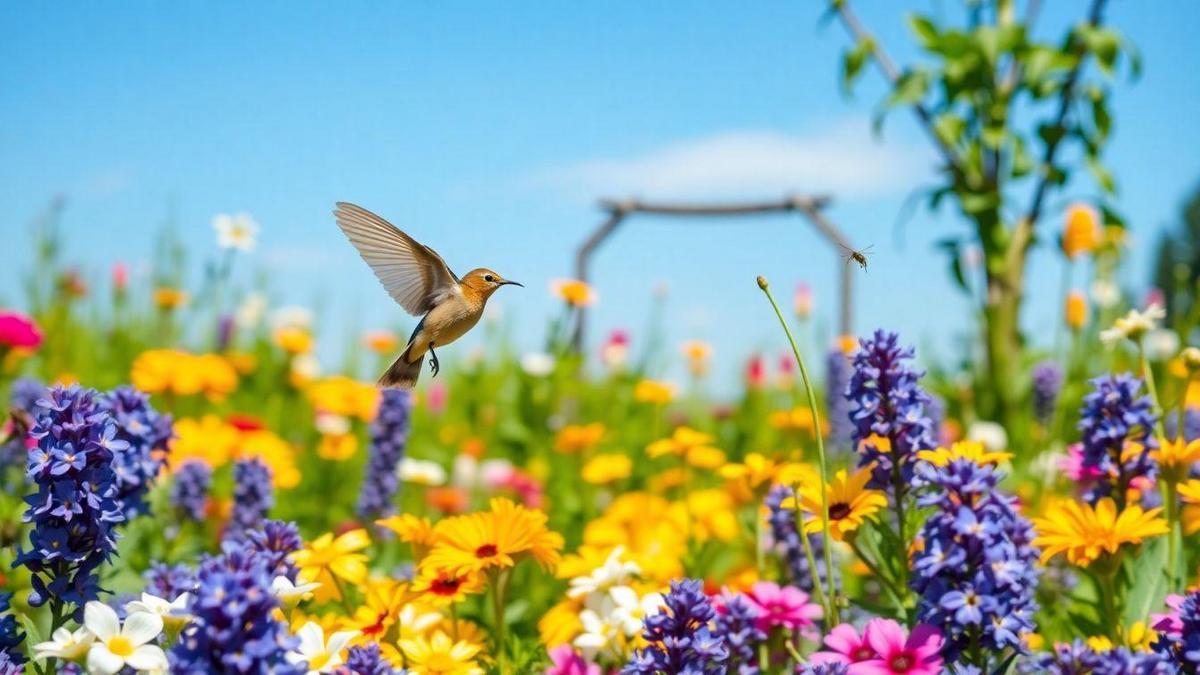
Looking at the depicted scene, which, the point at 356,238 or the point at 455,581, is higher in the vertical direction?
the point at 356,238

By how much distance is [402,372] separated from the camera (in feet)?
4.55

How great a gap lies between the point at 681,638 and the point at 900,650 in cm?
27

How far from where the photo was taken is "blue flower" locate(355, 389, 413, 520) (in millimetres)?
2891

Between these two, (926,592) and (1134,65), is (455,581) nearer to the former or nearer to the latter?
(926,592)

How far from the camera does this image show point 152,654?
4.14 ft

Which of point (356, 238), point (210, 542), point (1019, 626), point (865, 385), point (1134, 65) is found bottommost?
point (210, 542)

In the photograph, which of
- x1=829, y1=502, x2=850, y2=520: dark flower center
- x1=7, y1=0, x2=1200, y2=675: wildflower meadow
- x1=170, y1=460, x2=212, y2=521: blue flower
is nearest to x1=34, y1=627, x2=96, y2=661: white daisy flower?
x1=7, y1=0, x2=1200, y2=675: wildflower meadow

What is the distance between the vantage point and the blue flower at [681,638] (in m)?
1.37

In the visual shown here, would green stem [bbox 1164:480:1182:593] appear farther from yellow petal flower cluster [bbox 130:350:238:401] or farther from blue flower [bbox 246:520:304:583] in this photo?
yellow petal flower cluster [bbox 130:350:238:401]

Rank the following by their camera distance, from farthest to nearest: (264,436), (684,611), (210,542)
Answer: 1. (264,436)
2. (210,542)
3. (684,611)

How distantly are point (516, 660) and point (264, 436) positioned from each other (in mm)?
1837

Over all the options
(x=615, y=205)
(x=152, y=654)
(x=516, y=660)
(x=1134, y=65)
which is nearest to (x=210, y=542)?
(x=516, y=660)

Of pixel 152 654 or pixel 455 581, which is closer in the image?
pixel 152 654

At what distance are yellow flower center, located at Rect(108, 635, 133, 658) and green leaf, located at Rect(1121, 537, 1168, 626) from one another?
147cm
